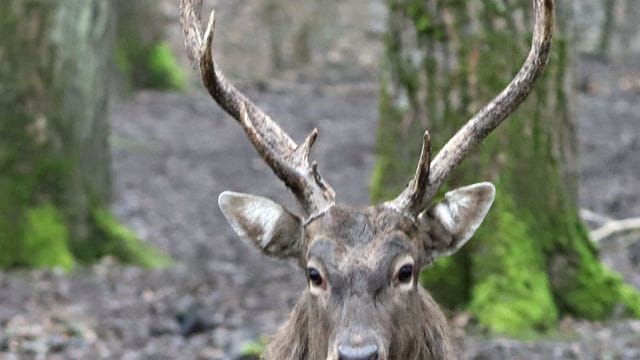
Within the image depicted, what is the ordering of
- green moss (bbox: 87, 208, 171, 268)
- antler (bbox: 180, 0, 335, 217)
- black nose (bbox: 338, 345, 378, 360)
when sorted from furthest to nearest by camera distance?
green moss (bbox: 87, 208, 171, 268) → antler (bbox: 180, 0, 335, 217) → black nose (bbox: 338, 345, 378, 360)

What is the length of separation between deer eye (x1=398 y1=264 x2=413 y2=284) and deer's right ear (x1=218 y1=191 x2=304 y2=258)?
1.75 feet

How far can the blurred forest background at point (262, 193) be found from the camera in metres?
9.15

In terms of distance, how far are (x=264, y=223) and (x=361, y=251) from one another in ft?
2.02

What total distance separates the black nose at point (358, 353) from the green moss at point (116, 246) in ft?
22.1

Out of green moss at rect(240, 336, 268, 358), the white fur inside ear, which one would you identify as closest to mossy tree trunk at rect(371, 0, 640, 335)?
green moss at rect(240, 336, 268, 358)

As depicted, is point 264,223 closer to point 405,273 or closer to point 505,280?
point 405,273

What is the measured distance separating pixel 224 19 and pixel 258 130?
76.1 ft

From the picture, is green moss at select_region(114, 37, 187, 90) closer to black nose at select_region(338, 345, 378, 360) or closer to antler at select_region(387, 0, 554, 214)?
antler at select_region(387, 0, 554, 214)

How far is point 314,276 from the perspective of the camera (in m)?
6.05

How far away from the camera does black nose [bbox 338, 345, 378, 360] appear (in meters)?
5.61

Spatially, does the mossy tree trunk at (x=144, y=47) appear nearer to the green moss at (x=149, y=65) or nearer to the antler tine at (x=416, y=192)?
the green moss at (x=149, y=65)

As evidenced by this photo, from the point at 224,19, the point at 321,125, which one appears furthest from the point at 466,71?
the point at 224,19

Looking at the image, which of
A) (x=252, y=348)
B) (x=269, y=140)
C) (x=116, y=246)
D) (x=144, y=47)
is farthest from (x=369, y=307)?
(x=144, y=47)

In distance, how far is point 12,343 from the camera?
9242mm
